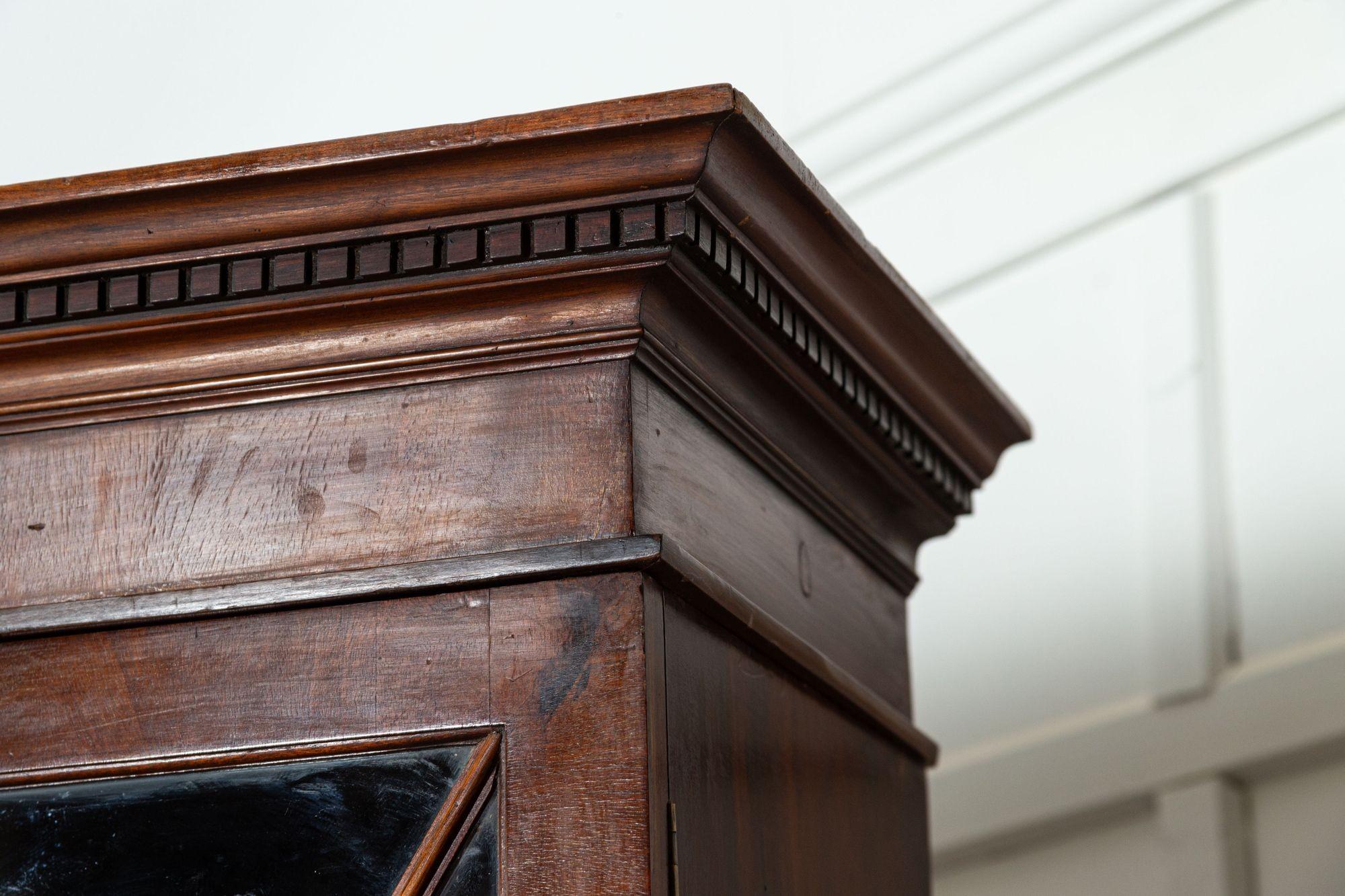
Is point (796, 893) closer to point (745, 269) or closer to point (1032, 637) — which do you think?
point (745, 269)

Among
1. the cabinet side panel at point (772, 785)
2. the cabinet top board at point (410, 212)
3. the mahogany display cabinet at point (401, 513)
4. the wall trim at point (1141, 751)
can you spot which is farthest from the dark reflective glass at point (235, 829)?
the wall trim at point (1141, 751)

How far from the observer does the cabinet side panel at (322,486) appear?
75 cm

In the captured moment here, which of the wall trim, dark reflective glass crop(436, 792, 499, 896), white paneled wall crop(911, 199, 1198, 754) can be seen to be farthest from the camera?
white paneled wall crop(911, 199, 1198, 754)

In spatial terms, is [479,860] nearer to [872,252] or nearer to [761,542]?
[761,542]

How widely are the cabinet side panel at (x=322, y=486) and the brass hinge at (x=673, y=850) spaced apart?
4.7 inches

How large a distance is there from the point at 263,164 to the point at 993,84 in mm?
1019

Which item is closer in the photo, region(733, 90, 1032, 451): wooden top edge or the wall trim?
region(733, 90, 1032, 451): wooden top edge

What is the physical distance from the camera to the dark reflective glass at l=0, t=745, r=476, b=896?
710 millimetres

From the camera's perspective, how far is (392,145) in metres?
0.74

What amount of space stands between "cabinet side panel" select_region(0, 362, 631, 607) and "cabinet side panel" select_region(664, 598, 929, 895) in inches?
3.1

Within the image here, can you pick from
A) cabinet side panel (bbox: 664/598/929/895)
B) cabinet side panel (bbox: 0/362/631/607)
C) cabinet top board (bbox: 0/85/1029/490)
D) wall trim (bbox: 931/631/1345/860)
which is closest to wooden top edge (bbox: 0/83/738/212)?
cabinet top board (bbox: 0/85/1029/490)

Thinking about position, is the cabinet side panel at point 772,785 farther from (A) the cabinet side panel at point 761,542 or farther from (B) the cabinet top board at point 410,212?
(B) the cabinet top board at point 410,212

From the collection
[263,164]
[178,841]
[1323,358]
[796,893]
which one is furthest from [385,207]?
[1323,358]

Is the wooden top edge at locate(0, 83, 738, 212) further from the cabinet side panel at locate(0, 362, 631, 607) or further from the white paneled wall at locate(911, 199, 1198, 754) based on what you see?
the white paneled wall at locate(911, 199, 1198, 754)
